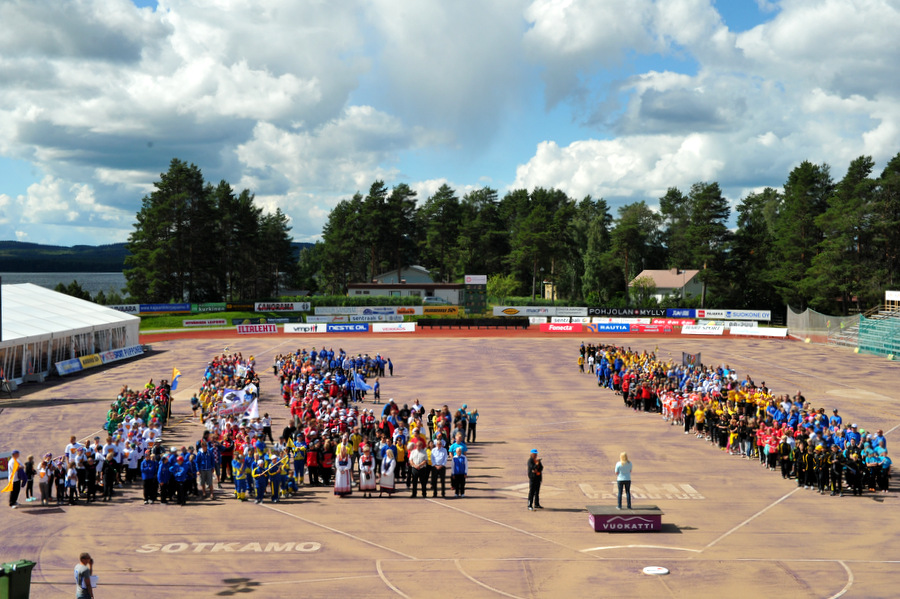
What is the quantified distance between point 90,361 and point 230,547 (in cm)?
3503

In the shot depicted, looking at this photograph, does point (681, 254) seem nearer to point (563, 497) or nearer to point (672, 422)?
point (672, 422)

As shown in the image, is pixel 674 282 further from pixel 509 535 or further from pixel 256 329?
pixel 509 535

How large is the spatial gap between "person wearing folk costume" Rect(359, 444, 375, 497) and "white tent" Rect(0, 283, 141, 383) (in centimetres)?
2383

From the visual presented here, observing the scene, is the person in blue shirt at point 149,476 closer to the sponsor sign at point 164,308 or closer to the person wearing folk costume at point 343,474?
the person wearing folk costume at point 343,474

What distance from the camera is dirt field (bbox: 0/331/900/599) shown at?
1236cm

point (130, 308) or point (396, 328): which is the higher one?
point (130, 308)

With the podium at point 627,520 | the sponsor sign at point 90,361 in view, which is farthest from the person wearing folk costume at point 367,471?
the sponsor sign at point 90,361

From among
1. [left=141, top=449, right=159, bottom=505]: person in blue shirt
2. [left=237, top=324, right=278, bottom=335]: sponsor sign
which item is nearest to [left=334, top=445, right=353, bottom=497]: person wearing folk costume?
[left=141, top=449, right=159, bottom=505]: person in blue shirt

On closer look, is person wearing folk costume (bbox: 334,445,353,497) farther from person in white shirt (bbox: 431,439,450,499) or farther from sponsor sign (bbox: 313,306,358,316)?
sponsor sign (bbox: 313,306,358,316)

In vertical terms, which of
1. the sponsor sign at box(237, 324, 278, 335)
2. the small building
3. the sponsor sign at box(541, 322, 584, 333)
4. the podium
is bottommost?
the podium

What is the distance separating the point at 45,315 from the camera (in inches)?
1711

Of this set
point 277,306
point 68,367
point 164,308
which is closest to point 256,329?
point 277,306

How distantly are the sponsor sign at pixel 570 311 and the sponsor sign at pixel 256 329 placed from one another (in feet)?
101

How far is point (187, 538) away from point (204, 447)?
3610 millimetres
